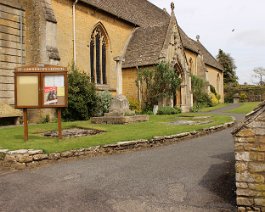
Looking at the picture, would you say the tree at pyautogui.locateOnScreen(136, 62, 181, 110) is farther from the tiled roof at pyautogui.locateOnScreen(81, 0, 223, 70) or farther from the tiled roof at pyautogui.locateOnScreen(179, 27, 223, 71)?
the tiled roof at pyautogui.locateOnScreen(179, 27, 223, 71)

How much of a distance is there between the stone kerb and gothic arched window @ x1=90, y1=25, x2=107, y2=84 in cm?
1791

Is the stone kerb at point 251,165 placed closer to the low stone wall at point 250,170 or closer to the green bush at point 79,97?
the low stone wall at point 250,170

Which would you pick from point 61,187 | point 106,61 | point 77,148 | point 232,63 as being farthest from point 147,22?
point 232,63

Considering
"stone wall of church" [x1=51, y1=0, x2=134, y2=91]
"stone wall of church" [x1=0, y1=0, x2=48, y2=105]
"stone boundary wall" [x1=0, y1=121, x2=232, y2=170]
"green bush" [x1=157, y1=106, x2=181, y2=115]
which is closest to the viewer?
"stone boundary wall" [x1=0, y1=121, x2=232, y2=170]

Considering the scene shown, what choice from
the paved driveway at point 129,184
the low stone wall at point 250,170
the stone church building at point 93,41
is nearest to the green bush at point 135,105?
the stone church building at point 93,41

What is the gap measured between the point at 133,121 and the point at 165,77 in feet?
23.9

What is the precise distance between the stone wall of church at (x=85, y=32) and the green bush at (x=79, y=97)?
7.38 ft

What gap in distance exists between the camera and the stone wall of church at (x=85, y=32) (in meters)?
18.4

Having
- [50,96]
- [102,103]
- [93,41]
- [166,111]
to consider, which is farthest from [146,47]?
[50,96]

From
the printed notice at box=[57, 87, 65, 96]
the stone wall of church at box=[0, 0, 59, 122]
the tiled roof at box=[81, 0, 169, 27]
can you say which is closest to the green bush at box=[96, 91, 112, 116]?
the stone wall of church at box=[0, 0, 59, 122]

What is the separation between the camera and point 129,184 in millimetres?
5590

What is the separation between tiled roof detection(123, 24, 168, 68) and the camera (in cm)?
2236

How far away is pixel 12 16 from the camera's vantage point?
15.9m

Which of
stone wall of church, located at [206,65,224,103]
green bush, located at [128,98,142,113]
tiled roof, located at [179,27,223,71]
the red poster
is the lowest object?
green bush, located at [128,98,142,113]
